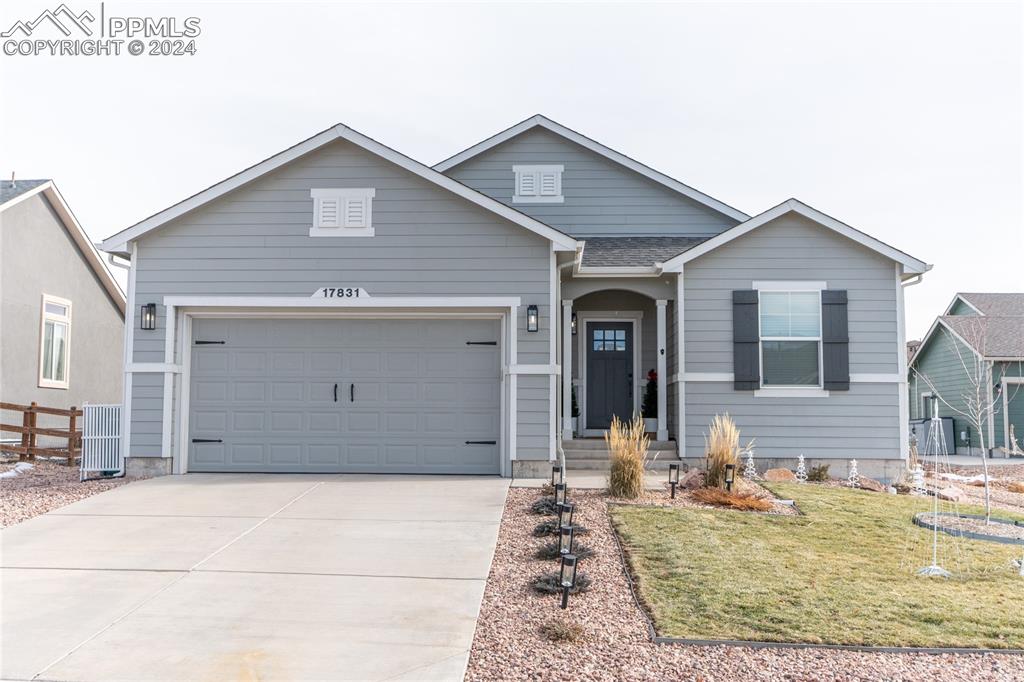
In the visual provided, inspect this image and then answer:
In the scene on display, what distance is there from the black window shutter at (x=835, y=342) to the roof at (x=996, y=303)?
47.0 ft

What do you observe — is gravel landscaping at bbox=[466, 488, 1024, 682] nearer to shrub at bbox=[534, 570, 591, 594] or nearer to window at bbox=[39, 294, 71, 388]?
shrub at bbox=[534, 570, 591, 594]

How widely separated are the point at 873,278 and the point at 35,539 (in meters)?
10.5

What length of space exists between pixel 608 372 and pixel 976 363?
8203mm

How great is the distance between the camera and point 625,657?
4457 mm

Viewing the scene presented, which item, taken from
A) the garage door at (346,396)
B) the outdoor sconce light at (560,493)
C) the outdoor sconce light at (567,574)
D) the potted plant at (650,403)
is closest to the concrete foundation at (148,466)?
the garage door at (346,396)

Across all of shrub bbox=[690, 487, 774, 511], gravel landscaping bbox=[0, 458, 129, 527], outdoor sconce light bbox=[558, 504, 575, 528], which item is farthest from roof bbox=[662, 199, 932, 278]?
gravel landscaping bbox=[0, 458, 129, 527]

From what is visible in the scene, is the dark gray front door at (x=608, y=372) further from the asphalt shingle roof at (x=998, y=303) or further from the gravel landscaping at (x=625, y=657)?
the asphalt shingle roof at (x=998, y=303)

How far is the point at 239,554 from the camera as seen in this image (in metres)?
6.58

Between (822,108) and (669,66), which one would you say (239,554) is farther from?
(822,108)

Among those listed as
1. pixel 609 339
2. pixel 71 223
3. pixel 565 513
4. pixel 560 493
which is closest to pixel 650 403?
pixel 609 339

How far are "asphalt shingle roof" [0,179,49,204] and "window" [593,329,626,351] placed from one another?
10.6 meters

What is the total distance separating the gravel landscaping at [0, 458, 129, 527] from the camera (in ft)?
27.1

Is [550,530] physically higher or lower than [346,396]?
lower

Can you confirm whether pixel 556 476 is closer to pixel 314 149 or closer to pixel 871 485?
pixel 871 485
